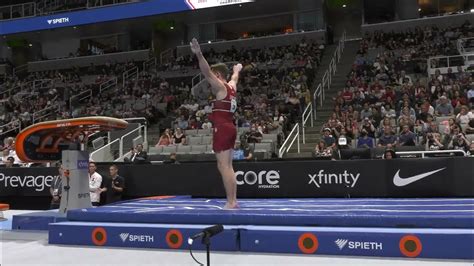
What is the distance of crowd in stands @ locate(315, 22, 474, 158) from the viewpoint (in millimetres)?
10448

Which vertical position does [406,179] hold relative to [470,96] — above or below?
below

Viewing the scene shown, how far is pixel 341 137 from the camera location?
10789mm

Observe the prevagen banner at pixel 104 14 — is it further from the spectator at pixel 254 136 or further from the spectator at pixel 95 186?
the spectator at pixel 95 186

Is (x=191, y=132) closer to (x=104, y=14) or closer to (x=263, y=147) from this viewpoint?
(x=263, y=147)

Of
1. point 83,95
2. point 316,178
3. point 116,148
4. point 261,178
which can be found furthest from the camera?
point 83,95

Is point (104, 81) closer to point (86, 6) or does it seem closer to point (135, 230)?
point (86, 6)

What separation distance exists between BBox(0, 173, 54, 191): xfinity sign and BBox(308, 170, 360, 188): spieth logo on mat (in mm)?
5599

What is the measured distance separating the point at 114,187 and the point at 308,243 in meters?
5.45

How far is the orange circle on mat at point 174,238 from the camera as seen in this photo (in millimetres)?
5129

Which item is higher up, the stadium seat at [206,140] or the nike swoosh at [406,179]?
the stadium seat at [206,140]

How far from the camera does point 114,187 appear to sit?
923 cm

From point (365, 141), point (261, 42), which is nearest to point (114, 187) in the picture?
point (365, 141)

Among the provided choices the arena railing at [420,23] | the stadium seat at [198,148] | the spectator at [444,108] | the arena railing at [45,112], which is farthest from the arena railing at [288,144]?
the arena railing at [45,112]

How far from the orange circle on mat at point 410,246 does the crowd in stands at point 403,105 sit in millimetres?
4932
